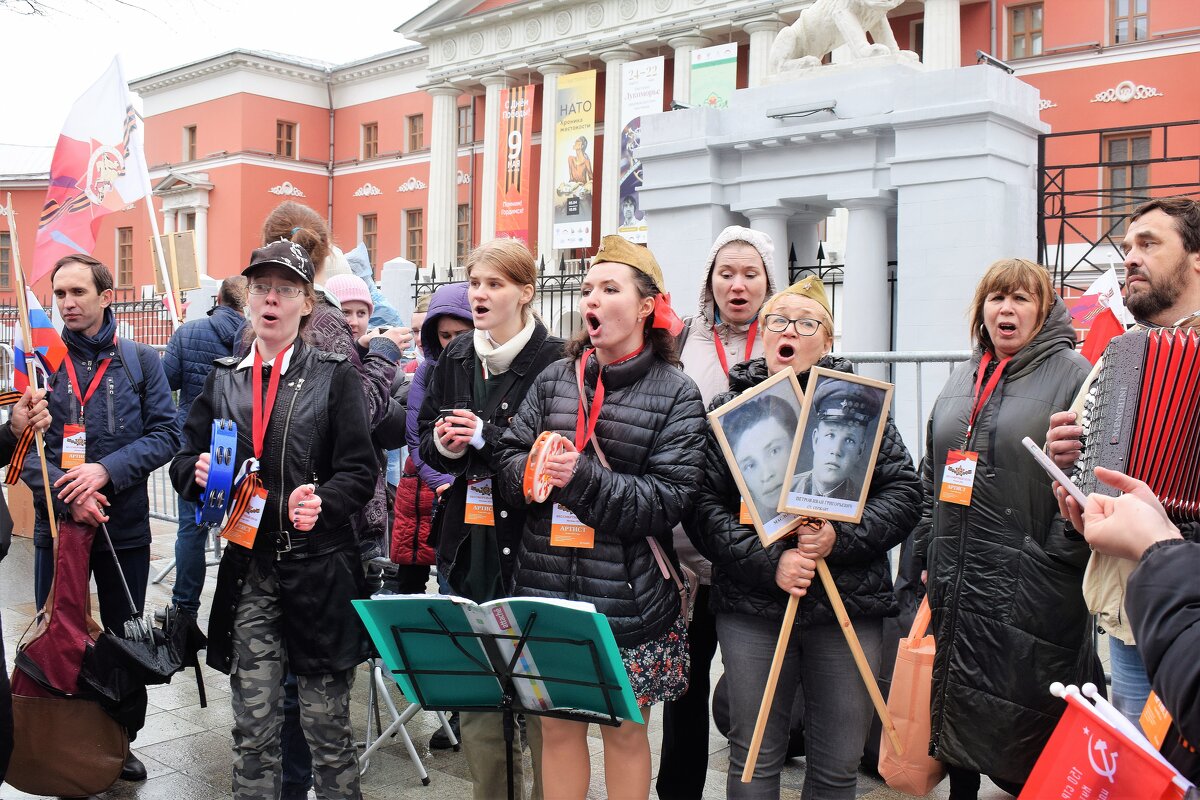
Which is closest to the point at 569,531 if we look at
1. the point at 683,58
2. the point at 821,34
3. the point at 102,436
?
the point at 102,436

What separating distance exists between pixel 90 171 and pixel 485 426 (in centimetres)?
457

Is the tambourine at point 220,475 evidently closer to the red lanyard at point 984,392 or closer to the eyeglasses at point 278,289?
the eyeglasses at point 278,289

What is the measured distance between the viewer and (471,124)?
40.8 meters

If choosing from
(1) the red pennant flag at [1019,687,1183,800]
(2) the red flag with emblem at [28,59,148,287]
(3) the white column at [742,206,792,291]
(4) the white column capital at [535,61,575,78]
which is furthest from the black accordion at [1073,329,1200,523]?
(4) the white column capital at [535,61,575,78]

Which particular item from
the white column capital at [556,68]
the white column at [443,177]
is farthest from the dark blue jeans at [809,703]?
the white column at [443,177]

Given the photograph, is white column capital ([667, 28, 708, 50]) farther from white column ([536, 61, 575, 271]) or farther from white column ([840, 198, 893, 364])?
white column ([840, 198, 893, 364])

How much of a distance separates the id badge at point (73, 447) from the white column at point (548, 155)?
1208 inches

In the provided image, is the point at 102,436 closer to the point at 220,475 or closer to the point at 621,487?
the point at 220,475

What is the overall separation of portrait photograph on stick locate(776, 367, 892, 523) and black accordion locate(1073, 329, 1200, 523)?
744 millimetres

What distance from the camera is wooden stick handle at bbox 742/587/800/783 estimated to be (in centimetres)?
327

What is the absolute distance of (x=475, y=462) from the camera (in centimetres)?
378

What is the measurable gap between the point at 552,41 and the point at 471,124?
648 centimetres

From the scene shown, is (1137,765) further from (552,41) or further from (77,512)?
(552,41)

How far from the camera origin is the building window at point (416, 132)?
4319cm
